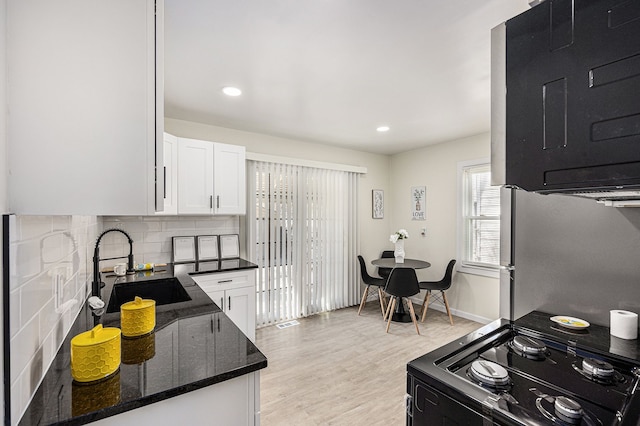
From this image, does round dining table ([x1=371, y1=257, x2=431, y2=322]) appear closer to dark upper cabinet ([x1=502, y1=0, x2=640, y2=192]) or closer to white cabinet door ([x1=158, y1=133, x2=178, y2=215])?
white cabinet door ([x1=158, y1=133, x2=178, y2=215])

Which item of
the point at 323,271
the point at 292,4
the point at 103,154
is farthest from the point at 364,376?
the point at 292,4

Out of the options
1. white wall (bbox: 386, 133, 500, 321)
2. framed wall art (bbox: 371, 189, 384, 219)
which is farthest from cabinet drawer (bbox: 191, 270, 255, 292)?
white wall (bbox: 386, 133, 500, 321)

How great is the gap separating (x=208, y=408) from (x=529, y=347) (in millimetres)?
1139

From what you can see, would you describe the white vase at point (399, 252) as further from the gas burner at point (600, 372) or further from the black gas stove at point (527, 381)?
the gas burner at point (600, 372)

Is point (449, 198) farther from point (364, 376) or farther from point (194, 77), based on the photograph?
point (194, 77)

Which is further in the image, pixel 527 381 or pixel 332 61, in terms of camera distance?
pixel 332 61

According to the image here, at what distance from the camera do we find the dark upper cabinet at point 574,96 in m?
0.53

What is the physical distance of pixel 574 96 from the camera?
23.7 inches

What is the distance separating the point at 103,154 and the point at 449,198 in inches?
168

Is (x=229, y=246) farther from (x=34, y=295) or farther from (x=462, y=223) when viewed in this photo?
(x=462, y=223)

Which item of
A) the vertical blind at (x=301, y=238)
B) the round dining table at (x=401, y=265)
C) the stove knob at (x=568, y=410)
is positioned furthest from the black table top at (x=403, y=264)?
the stove knob at (x=568, y=410)

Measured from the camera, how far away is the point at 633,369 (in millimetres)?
923

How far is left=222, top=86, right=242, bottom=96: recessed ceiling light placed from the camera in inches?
98.4

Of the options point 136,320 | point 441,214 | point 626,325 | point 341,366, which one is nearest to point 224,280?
point 341,366
